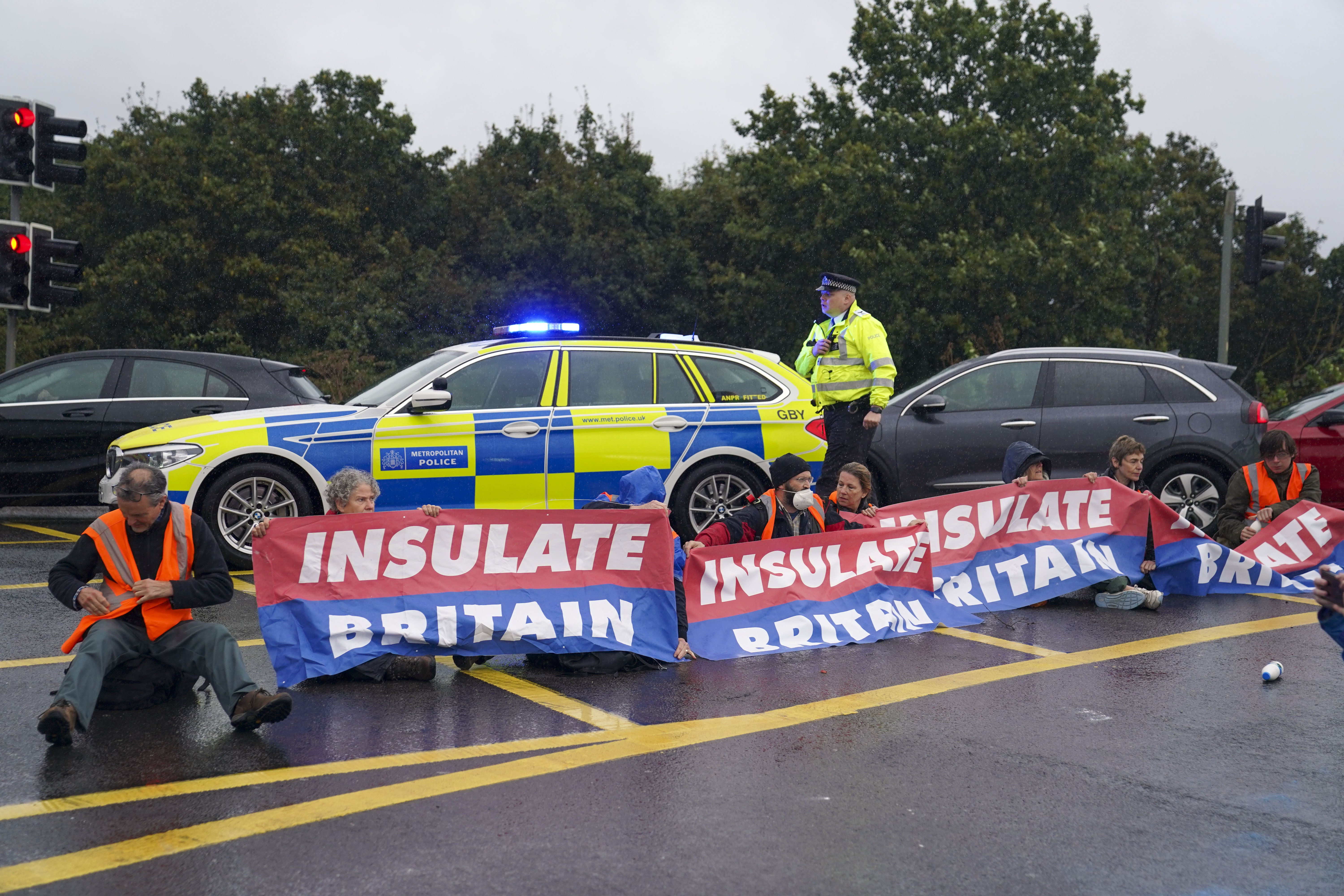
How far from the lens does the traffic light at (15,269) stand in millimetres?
13055

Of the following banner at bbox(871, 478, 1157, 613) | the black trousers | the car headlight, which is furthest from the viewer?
the black trousers

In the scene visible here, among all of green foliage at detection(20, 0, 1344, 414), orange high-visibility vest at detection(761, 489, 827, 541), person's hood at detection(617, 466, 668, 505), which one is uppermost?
green foliage at detection(20, 0, 1344, 414)

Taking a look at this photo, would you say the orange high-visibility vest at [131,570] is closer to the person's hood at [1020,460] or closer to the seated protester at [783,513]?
the seated protester at [783,513]

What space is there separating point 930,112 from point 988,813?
107ft

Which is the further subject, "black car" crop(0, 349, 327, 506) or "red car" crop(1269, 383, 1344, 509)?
"red car" crop(1269, 383, 1344, 509)

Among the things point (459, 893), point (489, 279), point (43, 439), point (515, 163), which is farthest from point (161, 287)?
point (459, 893)

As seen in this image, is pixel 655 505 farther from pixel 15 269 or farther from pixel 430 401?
pixel 15 269

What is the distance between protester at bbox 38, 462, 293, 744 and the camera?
518cm

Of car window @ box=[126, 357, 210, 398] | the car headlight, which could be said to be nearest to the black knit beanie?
the car headlight

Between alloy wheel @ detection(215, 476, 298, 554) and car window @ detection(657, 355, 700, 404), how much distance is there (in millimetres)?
2902

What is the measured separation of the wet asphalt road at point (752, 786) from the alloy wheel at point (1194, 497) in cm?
436

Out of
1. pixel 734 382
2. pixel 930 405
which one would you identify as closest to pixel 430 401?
pixel 734 382

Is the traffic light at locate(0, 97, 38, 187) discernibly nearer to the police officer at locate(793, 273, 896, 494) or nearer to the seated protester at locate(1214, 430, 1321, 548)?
the police officer at locate(793, 273, 896, 494)

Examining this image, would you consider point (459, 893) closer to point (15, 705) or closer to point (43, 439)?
point (15, 705)
